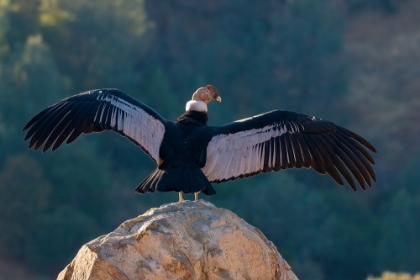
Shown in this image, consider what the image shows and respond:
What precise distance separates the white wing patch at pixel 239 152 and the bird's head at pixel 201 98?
604mm

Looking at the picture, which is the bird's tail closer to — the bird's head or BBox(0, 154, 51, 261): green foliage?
the bird's head

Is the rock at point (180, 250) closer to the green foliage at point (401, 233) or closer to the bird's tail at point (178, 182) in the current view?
the bird's tail at point (178, 182)

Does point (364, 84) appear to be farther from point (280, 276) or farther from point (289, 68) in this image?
point (280, 276)

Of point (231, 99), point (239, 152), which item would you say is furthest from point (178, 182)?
point (231, 99)

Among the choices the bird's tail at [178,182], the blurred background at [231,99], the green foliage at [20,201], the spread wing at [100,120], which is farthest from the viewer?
the blurred background at [231,99]

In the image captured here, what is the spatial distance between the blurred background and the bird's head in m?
30.3

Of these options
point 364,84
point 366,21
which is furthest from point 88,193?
point 366,21

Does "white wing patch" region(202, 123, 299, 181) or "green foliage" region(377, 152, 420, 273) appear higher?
"green foliage" region(377, 152, 420, 273)

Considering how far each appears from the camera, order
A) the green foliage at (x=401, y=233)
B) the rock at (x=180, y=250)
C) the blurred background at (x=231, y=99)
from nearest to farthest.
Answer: the rock at (x=180, y=250) → the blurred background at (x=231, y=99) → the green foliage at (x=401, y=233)

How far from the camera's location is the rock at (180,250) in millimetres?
9078

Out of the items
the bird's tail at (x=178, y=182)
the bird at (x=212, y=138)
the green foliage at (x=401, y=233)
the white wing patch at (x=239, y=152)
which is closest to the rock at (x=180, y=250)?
the bird's tail at (x=178, y=182)

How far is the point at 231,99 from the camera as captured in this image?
63.2m

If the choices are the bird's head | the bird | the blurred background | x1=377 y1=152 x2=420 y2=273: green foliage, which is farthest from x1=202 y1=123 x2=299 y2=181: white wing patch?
x1=377 y1=152 x2=420 y2=273: green foliage

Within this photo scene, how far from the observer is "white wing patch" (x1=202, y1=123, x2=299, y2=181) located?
38.9 ft
